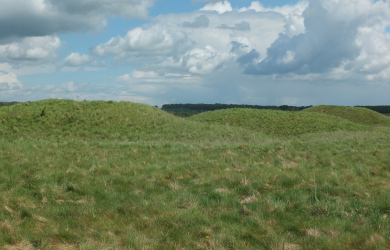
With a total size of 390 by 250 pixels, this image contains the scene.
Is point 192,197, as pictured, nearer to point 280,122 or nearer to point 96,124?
point 96,124

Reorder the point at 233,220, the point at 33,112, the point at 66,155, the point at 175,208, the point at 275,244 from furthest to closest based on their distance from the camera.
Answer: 1. the point at 33,112
2. the point at 66,155
3. the point at 175,208
4. the point at 233,220
5. the point at 275,244

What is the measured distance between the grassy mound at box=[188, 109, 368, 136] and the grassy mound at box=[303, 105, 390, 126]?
19044 mm

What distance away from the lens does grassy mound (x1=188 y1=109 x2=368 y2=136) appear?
41.5 m

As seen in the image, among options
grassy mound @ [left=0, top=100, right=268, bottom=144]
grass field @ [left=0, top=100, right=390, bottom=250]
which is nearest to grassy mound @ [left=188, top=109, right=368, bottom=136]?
grassy mound @ [left=0, top=100, right=268, bottom=144]

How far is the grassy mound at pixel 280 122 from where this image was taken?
41.5 m

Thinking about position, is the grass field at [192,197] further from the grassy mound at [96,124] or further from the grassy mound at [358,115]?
the grassy mound at [358,115]

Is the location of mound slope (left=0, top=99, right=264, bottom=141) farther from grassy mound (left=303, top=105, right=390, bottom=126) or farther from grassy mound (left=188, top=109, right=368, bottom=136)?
grassy mound (left=303, top=105, right=390, bottom=126)

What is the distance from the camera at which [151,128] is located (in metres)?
33.1

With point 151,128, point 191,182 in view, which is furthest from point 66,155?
point 151,128

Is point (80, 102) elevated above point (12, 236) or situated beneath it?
elevated above

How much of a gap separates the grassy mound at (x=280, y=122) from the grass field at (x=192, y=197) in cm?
2208

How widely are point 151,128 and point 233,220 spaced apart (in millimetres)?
26523

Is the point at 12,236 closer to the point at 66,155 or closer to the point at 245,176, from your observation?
the point at 245,176

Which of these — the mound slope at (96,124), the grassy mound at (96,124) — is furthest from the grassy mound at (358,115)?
the mound slope at (96,124)
